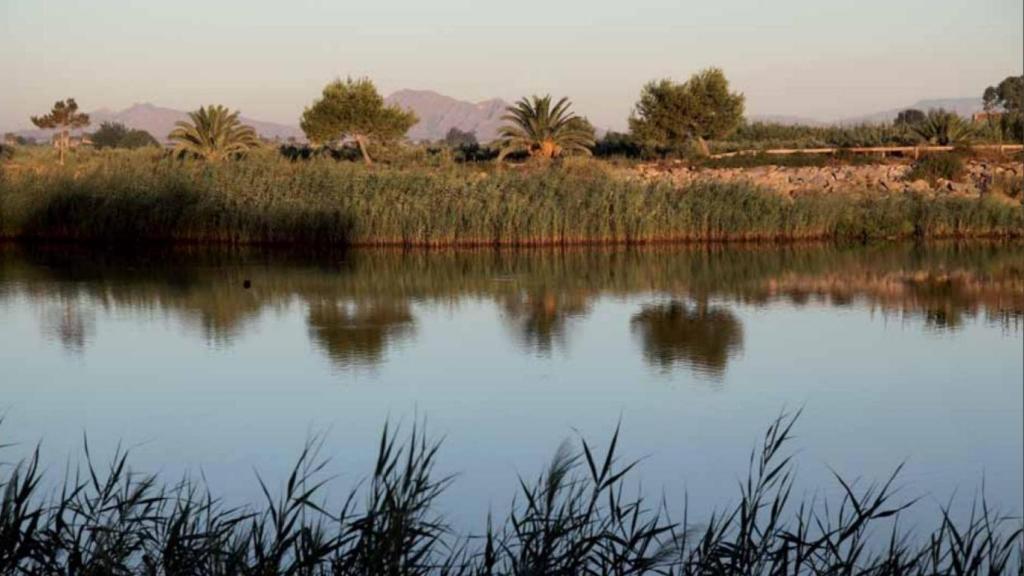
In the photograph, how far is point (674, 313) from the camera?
625 inches

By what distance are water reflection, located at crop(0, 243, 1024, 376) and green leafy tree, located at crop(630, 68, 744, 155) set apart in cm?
1266

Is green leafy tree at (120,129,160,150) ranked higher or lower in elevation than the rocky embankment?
higher

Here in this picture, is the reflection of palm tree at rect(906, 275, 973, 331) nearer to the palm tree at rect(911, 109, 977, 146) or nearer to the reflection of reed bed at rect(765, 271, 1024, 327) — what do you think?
the reflection of reed bed at rect(765, 271, 1024, 327)

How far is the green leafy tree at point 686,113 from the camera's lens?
3644 centimetres

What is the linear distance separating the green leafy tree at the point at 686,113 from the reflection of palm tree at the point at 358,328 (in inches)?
804

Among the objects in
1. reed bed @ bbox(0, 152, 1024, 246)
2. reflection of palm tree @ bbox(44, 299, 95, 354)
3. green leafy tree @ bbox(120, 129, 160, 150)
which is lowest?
reflection of palm tree @ bbox(44, 299, 95, 354)

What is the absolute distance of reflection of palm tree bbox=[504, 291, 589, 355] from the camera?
14000 millimetres

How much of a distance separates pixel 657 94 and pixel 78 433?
95.8 feet

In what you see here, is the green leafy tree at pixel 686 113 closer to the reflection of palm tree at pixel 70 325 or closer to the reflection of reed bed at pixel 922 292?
the reflection of reed bed at pixel 922 292

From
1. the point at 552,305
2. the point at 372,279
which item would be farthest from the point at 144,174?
the point at 552,305

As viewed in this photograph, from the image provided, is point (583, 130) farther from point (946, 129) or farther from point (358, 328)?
point (358, 328)

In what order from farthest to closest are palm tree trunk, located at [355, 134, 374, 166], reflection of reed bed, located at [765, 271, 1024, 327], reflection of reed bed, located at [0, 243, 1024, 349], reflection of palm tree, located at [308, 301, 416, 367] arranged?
palm tree trunk, located at [355, 134, 374, 166] < reflection of reed bed, located at [0, 243, 1024, 349] < reflection of reed bed, located at [765, 271, 1024, 327] < reflection of palm tree, located at [308, 301, 416, 367]

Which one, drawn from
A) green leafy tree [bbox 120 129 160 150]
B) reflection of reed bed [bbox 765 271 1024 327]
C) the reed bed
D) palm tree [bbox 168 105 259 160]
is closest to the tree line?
palm tree [bbox 168 105 259 160]

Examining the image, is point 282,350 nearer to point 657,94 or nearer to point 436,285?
point 436,285
